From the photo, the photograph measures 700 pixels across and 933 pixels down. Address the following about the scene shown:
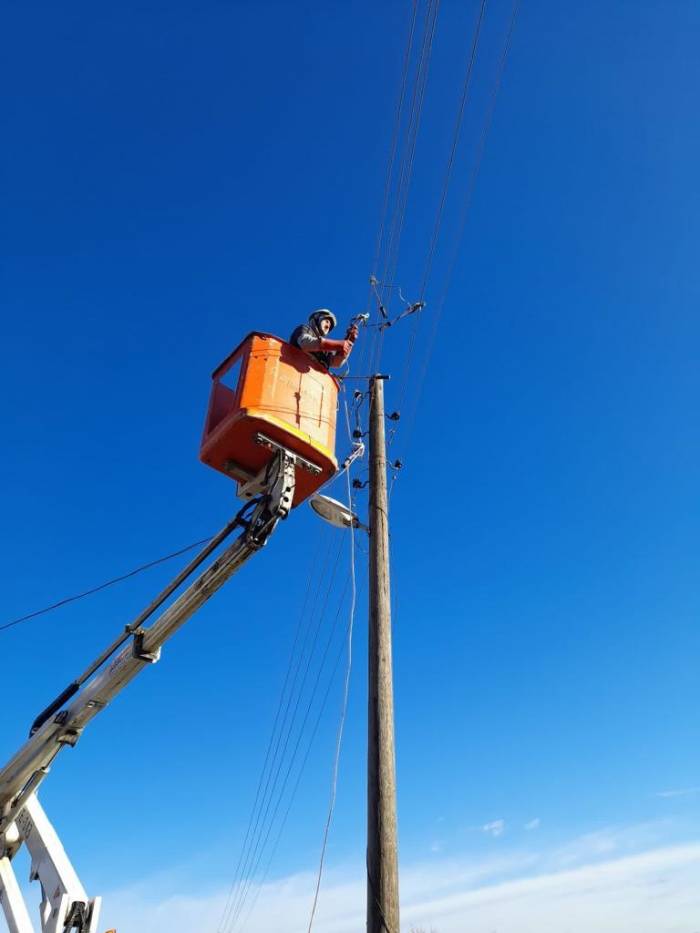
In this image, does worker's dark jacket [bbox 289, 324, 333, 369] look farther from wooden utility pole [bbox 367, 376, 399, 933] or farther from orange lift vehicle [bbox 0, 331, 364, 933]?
wooden utility pole [bbox 367, 376, 399, 933]

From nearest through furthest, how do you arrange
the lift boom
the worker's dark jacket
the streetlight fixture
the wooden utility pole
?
the wooden utility pole < the lift boom < the worker's dark jacket < the streetlight fixture

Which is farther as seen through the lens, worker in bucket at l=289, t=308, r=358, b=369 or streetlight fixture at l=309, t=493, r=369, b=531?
streetlight fixture at l=309, t=493, r=369, b=531

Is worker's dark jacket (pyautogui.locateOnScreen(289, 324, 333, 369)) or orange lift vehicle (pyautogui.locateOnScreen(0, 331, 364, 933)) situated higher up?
worker's dark jacket (pyautogui.locateOnScreen(289, 324, 333, 369))

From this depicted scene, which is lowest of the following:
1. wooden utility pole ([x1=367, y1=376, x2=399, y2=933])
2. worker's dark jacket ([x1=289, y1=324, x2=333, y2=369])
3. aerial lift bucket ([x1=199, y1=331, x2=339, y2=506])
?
wooden utility pole ([x1=367, y1=376, x2=399, y2=933])

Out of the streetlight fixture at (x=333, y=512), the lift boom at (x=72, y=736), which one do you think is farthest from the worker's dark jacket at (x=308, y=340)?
the streetlight fixture at (x=333, y=512)

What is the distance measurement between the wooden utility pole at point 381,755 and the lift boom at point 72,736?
1.75 metres

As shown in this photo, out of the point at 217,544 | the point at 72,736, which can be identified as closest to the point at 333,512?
the point at 217,544

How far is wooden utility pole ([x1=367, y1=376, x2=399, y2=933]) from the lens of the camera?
206 inches

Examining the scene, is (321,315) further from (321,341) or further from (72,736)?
(72,736)

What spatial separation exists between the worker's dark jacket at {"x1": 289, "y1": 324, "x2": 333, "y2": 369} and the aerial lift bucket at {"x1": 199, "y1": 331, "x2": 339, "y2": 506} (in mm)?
76

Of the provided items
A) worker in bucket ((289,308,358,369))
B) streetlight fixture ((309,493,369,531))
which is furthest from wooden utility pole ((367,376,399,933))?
worker in bucket ((289,308,358,369))

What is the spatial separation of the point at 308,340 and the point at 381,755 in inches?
166

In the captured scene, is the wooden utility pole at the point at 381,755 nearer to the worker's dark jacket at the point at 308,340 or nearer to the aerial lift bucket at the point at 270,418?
the aerial lift bucket at the point at 270,418

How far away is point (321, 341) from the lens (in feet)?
21.6
